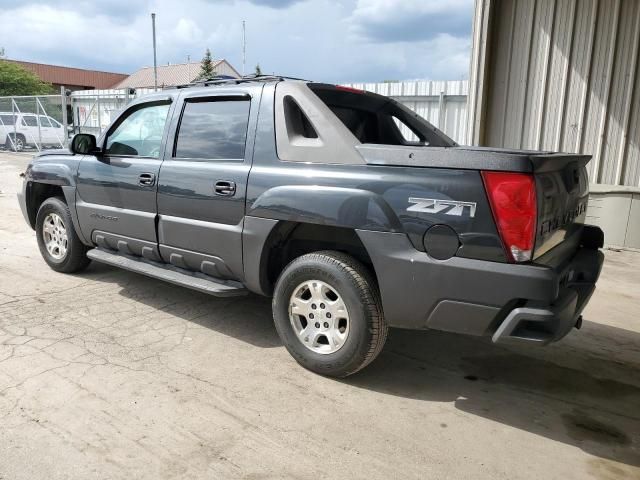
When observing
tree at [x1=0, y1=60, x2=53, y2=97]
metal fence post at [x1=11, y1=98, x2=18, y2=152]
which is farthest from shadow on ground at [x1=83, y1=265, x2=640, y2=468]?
tree at [x1=0, y1=60, x2=53, y2=97]

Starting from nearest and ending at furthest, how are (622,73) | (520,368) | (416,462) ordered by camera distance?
(416,462)
(520,368)
(622,73)

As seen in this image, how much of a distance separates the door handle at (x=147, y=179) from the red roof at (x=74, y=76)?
61982 mm

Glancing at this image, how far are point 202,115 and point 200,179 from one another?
0.58 m

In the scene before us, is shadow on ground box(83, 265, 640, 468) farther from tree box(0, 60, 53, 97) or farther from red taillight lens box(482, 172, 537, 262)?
tree box(0, 60, 53, 97)

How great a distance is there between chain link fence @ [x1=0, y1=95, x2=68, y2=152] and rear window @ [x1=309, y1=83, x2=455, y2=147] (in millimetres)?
17941

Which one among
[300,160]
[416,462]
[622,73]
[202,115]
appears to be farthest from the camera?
[622,73]

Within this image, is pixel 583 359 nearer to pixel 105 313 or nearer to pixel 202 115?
pixel 202 115

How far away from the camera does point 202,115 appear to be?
13.9 ft

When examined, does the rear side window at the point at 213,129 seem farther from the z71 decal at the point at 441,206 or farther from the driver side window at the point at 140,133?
the z71 decal at the point at 441,206

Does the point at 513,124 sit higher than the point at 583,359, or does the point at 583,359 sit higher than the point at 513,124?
the point at 513,124

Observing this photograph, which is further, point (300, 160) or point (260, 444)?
point (300, 160)

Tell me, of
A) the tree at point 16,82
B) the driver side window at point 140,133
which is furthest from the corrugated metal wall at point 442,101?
the tree at point 16,82

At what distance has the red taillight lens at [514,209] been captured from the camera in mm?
2730

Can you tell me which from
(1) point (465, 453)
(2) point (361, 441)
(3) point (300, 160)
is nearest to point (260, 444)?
(2) point (361, 441)
